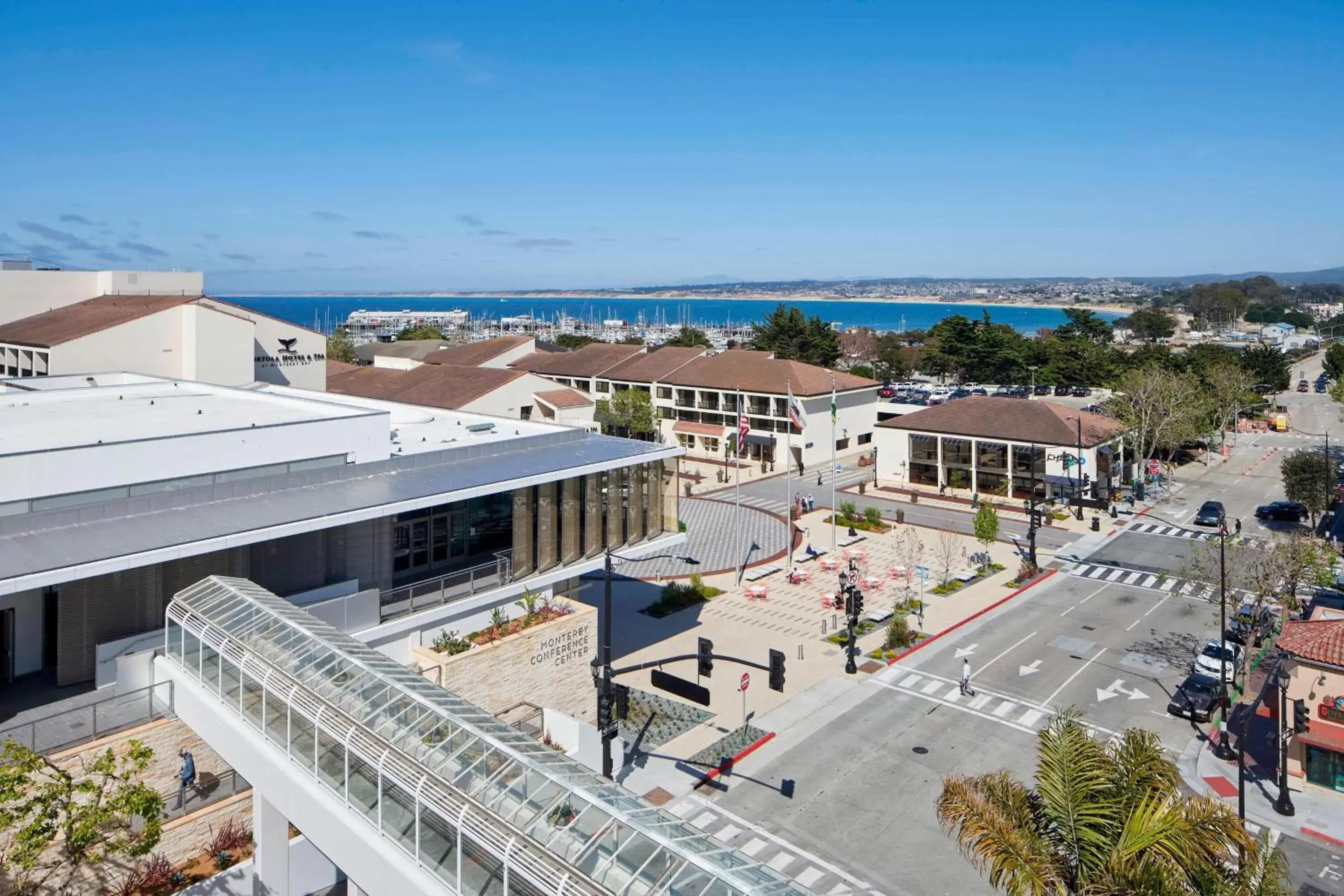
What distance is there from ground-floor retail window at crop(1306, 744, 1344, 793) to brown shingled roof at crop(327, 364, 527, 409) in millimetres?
49194

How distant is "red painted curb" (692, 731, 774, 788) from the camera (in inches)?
1001

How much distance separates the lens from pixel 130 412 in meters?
32.6

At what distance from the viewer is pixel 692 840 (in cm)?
1198

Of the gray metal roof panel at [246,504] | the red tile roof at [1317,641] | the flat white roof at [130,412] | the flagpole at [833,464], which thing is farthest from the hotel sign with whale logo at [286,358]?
the red tile roof at [1317,641]

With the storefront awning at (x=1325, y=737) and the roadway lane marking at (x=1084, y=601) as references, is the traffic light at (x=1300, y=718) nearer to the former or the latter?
the storefront awning at (x=1325, y=737)

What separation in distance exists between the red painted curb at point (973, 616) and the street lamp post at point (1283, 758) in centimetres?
1234

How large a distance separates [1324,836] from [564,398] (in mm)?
55513

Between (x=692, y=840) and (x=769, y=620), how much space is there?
27.3 metres

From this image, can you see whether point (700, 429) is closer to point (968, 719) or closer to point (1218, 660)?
point (1218, 660)

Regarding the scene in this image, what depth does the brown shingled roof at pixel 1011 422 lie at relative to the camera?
60.1 metres

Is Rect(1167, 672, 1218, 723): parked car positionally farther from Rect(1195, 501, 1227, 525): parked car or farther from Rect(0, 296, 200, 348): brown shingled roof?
Rect(0, 296, 200, 348): brown shingled roof

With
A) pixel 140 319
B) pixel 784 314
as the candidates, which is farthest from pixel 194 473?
pixel 784 314

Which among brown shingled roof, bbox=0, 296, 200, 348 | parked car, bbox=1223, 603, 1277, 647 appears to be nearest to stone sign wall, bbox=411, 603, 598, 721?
parked car, bbox=1223, 603, 1277, 647

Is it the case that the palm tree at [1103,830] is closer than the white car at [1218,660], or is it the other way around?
the palm tree at [1103,830]
